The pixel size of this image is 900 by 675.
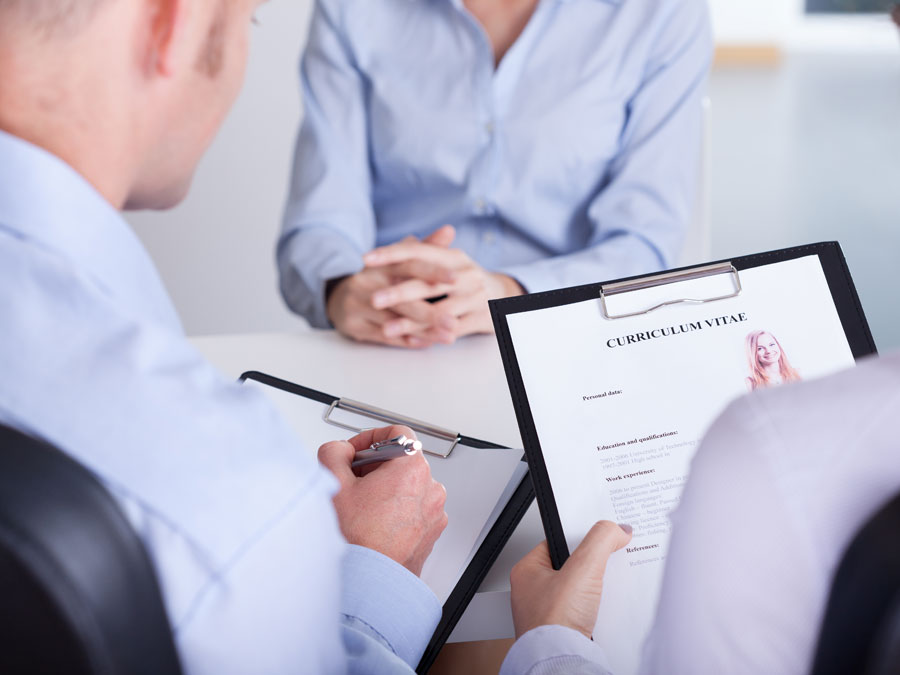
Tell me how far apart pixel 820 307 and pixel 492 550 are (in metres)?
0.34

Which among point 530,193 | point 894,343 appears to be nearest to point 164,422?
point 530,193

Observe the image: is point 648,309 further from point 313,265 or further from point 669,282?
point 313,265

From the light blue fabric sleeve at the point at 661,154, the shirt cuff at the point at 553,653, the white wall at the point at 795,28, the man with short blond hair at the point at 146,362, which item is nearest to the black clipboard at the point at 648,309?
the shirt cuff at the point at 553,653

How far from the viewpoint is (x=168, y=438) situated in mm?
420

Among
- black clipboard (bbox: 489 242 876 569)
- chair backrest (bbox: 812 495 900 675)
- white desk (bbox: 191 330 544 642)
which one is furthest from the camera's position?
white desk (bbox: 191 330 544 642)

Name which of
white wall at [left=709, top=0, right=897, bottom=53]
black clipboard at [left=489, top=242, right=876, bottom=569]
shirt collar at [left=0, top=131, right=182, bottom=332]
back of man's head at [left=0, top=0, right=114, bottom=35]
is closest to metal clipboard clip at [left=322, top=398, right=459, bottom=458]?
black clipboard at [left=489, top=242, right=876, bottom=569]

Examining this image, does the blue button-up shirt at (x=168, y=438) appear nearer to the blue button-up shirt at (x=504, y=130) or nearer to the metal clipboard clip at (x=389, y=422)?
the metal clipboard clip at (x=389, y=422)

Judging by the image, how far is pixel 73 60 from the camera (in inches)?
19.2

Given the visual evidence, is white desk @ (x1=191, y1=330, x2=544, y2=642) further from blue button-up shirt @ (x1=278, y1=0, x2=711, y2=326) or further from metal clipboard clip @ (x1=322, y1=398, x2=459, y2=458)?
blue button-up shirt @ (x1=278, y1=0, x2=711, y2=326)

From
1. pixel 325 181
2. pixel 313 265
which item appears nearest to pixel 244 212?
pixel 325 181

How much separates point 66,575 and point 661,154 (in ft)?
3.77

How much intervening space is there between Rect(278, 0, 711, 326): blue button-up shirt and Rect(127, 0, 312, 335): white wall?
1.00m

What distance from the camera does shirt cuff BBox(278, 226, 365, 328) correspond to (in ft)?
4.12

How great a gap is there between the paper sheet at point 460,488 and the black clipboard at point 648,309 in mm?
79
